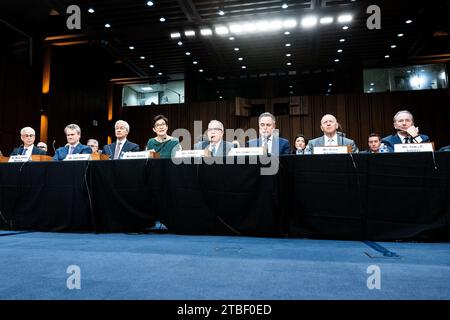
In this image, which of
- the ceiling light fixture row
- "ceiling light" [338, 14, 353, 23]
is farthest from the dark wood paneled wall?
"ceiling light" [338, 14, 353, 23]

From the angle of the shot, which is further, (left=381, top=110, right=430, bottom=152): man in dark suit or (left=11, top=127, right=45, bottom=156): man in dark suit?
(left=11, top=127, right=45, bottom=156): man in dark suit

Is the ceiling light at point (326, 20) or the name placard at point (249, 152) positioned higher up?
the ceiling light at point (326, 20)

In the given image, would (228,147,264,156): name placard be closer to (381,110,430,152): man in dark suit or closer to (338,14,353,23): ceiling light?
(381,110,430,152): man in dark suit

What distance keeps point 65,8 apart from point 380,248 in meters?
7.30

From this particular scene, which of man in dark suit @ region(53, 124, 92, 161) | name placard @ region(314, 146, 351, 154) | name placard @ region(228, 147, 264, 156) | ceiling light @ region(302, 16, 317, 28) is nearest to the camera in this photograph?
name placard @ region(314, 146, 351, 154)

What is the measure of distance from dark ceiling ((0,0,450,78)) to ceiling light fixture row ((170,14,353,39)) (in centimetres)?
10

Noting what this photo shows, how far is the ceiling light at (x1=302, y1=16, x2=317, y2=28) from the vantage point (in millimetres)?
6868

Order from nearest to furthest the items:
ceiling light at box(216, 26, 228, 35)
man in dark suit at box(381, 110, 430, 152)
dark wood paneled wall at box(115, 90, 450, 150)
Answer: man in dark suit at box(381, 110, 430, 152), ceiling light at box(216, 26, 228, 35), dark wood paneled wall at box(115, 90, 450, 150)

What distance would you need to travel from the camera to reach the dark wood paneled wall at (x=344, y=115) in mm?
9086

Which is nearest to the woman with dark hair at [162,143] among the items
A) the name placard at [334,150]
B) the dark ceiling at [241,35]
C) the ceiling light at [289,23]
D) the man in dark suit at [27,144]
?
the man in dark suit at [27,144]

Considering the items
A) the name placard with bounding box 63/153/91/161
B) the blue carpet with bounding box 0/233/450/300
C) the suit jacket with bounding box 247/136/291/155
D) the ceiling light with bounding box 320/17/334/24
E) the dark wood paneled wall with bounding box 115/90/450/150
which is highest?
the ceiling light with bounding box 320/17/334/24

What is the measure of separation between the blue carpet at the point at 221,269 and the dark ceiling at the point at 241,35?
573 cm

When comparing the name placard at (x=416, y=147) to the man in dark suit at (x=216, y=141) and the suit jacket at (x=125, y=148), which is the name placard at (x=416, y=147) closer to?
the man in dark suit at (x=216, y=141)

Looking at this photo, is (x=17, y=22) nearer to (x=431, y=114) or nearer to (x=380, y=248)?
(x=380, y=248)
